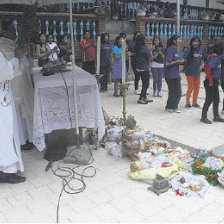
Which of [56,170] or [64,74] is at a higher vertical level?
[64,74]

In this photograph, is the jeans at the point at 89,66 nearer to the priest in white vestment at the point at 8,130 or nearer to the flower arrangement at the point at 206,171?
the priest in white vestment at the point at 8,130

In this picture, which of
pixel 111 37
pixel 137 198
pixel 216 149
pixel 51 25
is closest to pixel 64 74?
pixel 137 198

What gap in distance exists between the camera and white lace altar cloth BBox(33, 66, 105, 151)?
3.93 meters

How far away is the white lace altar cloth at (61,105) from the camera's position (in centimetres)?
393

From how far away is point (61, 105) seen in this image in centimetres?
408

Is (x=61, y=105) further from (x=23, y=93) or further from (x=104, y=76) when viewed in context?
(x=104, y=76)

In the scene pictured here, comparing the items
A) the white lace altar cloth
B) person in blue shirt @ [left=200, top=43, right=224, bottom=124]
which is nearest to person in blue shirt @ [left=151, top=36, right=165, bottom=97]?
person in blue shirt @ [left=200, top=43, right=224, bottom=124]

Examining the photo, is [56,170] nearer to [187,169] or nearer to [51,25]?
[187,169]

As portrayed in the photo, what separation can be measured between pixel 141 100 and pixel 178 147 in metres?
3.22

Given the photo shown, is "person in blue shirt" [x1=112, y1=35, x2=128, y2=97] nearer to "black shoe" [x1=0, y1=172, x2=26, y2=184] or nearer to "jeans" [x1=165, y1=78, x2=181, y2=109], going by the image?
"jeans" [x1=165, y1=78, x2=181, y2=109]

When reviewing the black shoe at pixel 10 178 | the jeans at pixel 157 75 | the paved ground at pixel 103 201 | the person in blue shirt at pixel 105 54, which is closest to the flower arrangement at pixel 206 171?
the paved ground at pixel 103 201

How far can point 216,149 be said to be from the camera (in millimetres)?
4500

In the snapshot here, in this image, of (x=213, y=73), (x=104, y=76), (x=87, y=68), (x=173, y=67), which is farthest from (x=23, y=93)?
(x=87, y=68)

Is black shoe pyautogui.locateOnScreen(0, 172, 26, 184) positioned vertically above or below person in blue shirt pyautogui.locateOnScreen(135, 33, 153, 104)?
below
